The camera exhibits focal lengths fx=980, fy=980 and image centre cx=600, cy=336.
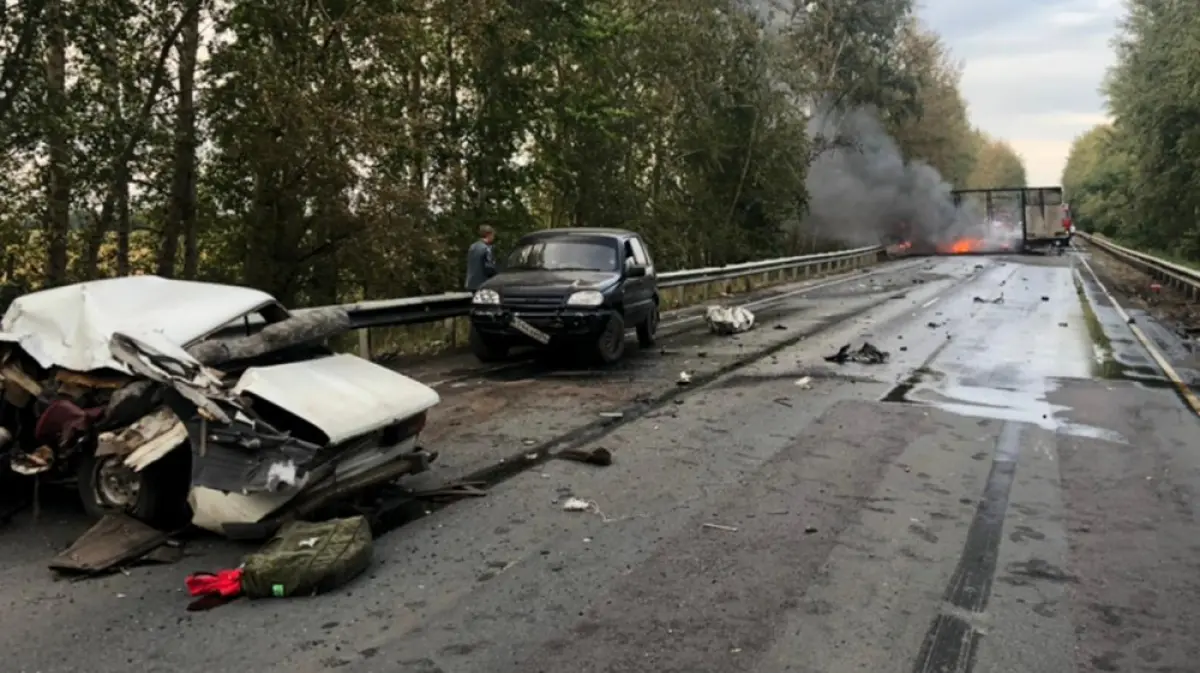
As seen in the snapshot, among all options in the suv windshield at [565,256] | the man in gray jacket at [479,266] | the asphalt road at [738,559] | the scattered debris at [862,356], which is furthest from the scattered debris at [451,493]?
the scattered debris at [862,356]

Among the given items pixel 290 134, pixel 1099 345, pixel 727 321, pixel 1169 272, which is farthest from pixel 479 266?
pixel 1169 272

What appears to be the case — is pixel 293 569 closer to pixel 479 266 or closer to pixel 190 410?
pixel 190 410

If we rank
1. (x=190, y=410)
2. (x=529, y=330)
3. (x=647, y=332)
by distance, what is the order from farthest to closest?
(x=647, y=332) → (x=529, y=330) → (x=190, y=410)

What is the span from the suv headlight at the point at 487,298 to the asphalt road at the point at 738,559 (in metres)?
2.38

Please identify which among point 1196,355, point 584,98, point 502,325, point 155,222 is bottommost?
point 1196,355

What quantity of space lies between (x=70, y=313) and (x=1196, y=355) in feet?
50.0

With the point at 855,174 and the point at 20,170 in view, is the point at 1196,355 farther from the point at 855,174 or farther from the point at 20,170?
the point at 855,174

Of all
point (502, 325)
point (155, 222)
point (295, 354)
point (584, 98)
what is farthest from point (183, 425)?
point (584, 98)

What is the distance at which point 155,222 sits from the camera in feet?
47.8

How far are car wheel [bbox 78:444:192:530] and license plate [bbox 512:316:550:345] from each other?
6883 millimetres

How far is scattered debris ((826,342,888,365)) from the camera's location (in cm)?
1362

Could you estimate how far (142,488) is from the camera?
17.9 ft

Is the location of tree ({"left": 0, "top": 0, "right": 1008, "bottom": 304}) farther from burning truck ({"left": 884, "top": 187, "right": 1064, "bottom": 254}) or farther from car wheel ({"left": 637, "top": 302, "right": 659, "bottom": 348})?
burning truck ({"left": 884, "top": 187, "right": 1064, "bottom": 254})

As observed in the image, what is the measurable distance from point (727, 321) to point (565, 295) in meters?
5.71
